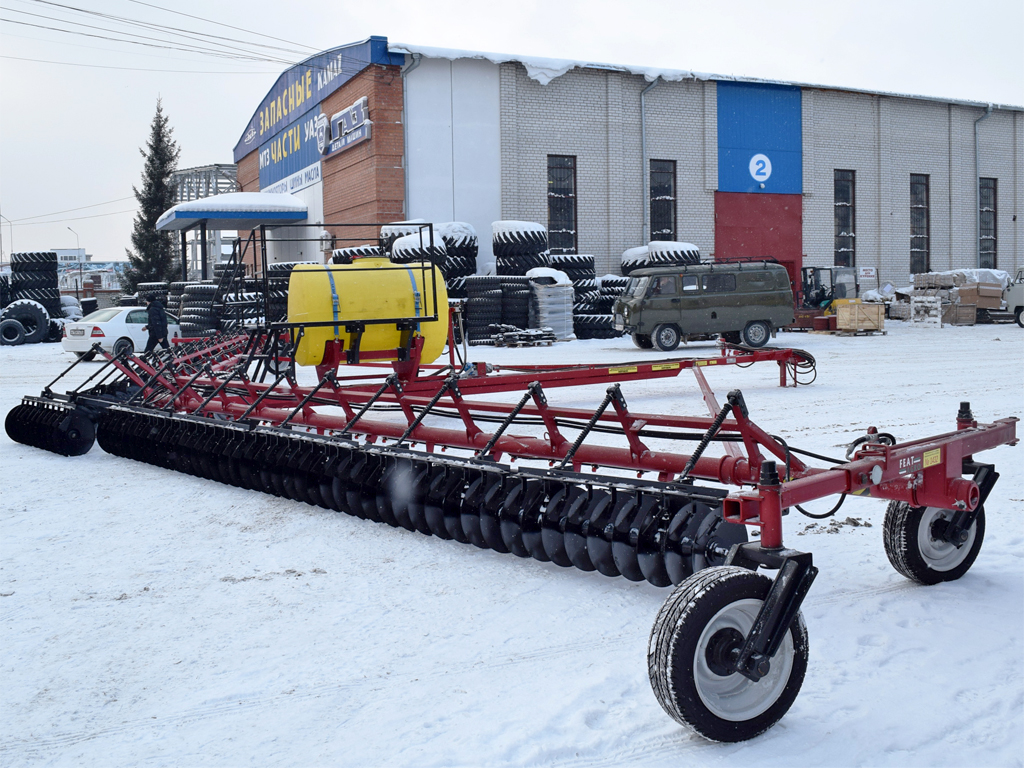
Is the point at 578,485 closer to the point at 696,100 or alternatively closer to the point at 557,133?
the point at 557,133

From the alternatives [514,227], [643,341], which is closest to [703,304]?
[643,341]

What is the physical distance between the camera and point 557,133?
2838cm

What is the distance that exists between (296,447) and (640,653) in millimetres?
3752

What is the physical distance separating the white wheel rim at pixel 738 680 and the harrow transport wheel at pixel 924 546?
5.20 feet

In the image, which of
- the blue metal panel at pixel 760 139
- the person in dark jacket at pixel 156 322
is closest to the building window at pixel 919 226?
the blue metal panel at pixel 760 139

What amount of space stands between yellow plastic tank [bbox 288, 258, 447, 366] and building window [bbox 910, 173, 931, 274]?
30.2 m

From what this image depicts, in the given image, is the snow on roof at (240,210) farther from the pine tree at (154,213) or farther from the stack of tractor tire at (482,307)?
the pine tree at (154,213)

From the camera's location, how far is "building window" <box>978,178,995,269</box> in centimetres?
3694

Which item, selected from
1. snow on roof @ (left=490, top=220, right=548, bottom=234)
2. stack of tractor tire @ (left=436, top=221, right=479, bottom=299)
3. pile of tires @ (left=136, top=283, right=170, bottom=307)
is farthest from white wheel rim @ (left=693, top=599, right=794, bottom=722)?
pile of tires @ (left=136, top=283, right=170, bottom=307)

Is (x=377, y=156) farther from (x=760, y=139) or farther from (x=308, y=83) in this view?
(x=760, y=139)

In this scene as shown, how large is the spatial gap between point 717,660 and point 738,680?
0.17 metres

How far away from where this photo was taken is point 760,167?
104 feet

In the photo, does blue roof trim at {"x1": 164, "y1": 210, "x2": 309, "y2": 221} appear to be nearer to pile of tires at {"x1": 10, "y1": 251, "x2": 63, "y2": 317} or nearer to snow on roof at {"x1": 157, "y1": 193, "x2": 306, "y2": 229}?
snow on roof at {"x1": 157, "y1": 193, "x2": 306, "y2": 229}

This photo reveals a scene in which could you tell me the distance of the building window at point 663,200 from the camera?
30188mm
